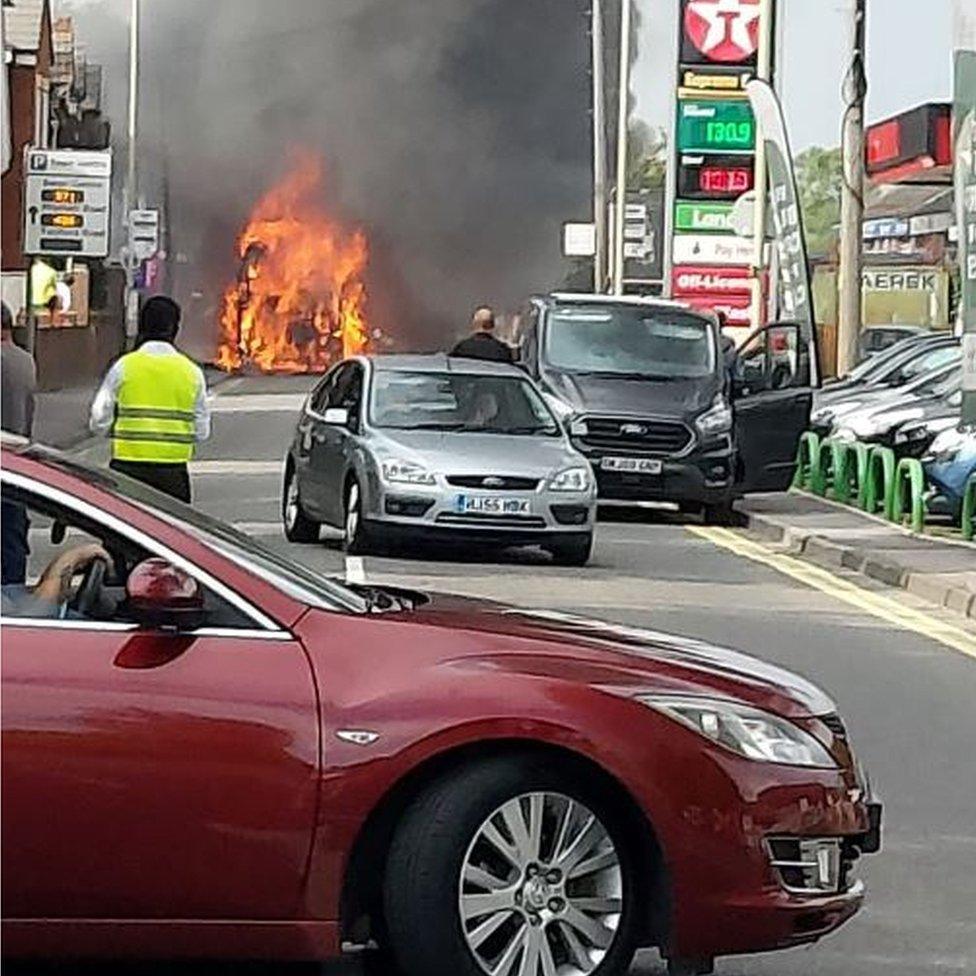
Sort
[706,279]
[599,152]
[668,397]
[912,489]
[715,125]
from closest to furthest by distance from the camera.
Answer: [912,489], [668,397], [715,125], [706,279], [599,152]

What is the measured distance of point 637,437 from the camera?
71.8ft

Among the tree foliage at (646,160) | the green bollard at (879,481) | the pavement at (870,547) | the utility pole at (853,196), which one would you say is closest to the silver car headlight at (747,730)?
the pavement at (870,547)

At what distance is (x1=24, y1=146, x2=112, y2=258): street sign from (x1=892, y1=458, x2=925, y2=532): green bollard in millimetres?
11498

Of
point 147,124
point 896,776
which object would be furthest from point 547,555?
point 147,124

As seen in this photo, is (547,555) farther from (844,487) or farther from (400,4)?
(400,4)

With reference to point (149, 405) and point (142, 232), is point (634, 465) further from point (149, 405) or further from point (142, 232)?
point (142, 232)

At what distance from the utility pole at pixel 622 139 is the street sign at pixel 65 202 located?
16.3 metres

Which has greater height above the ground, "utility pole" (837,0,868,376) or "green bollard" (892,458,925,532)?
"utility pole" (837,0,868,376)

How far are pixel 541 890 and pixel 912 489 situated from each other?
14.9 meters

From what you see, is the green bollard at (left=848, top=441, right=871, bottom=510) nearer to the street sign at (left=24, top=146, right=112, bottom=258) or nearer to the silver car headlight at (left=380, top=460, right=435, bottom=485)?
the silver car headlight at (left=380, top=460, right=435, bottom=485)

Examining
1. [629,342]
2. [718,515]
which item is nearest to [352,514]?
[718,515]

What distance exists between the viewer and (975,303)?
17.3m

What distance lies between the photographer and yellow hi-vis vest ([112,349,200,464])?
41.3ft

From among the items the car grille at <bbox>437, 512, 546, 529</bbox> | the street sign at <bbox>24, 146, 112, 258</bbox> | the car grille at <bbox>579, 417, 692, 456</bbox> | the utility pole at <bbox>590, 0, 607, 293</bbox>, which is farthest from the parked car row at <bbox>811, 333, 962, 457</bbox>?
the utility pole at <bbox>590, 0, 607, 293</bbox>
